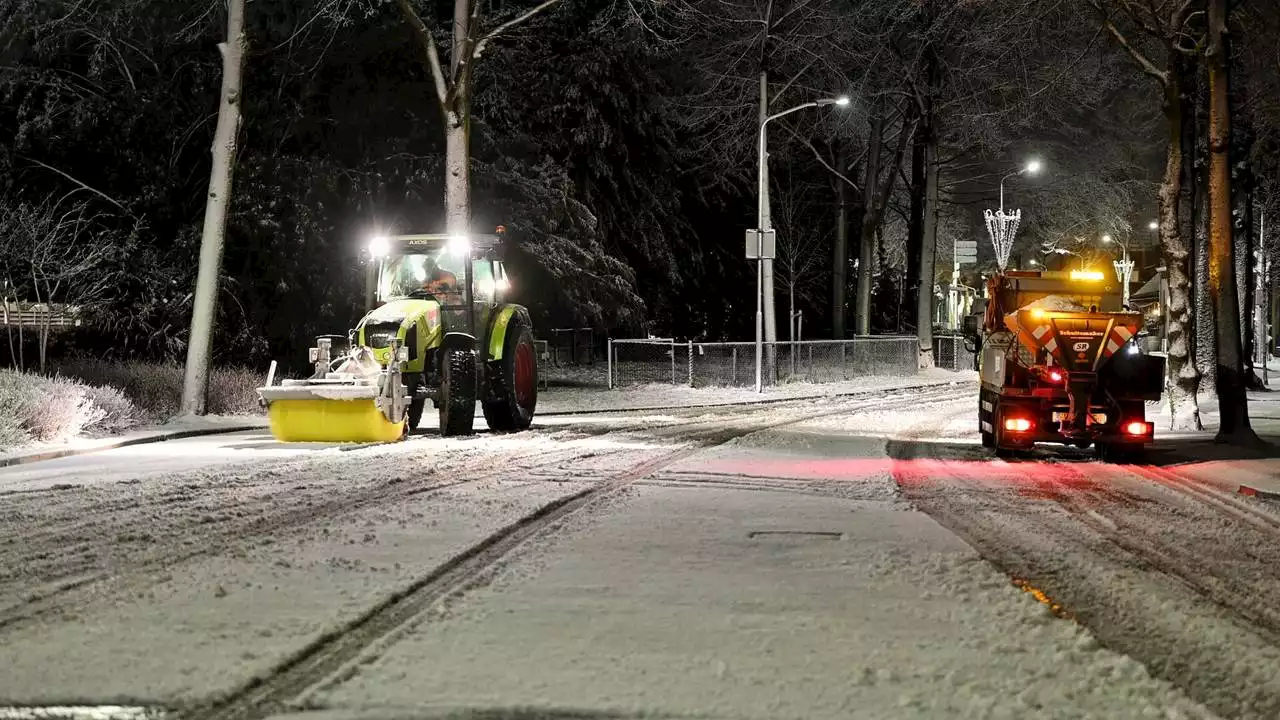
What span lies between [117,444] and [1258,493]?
14.8 metres

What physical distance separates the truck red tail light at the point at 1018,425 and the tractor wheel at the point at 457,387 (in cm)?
739

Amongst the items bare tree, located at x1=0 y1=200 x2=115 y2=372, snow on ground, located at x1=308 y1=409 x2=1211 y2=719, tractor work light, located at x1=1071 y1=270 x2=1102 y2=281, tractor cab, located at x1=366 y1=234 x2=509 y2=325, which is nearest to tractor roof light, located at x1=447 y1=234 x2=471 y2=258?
tractor cab, located at x1=366 y1=234 x2=509 y2=325

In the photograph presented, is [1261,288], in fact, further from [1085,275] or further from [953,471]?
[953,471]

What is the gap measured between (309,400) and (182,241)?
15.7 m

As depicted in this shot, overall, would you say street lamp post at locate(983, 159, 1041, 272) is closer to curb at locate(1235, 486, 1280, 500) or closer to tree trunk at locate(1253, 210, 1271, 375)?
tree trunk at locate(1253, 210, 1271, 375)

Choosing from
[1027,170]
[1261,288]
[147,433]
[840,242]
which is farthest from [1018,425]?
[1261,288]

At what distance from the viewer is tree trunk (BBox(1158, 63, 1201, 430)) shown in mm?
21688

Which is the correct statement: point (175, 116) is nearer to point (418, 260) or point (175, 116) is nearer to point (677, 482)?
point (418, 260)

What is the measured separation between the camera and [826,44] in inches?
1660

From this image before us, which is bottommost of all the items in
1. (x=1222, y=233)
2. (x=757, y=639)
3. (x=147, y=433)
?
(x=757, y=639)

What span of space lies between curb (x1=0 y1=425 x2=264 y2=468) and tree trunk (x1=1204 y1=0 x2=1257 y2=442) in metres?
15.5

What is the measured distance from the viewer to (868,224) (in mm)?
49719

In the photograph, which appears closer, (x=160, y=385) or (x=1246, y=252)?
(x=160, y=385)

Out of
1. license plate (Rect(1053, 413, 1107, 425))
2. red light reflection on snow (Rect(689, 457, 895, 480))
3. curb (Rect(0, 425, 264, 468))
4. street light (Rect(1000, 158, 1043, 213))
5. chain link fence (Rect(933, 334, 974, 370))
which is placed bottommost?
red light reflection on snow (Rect(689, 457, 895, 480))
